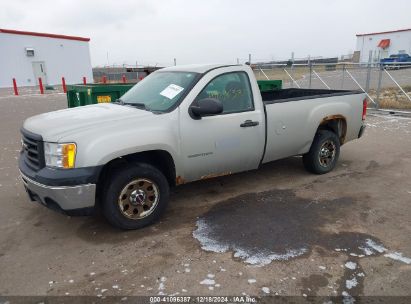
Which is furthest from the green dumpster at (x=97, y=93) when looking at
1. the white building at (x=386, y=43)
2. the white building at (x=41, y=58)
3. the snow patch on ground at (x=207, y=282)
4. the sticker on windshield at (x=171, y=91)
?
the white building at (x=386, y=43)

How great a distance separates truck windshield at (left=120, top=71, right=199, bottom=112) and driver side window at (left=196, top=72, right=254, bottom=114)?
262 millimetres

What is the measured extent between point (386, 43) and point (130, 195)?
5749cm

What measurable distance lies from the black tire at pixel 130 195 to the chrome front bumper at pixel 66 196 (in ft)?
0.67

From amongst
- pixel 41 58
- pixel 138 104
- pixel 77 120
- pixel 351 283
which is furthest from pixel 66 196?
pixel 41 58

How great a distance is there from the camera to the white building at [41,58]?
95.8ft

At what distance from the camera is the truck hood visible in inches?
139

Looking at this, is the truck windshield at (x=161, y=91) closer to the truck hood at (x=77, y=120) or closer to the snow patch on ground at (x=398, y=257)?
the truck hood at (x=77, y=120)

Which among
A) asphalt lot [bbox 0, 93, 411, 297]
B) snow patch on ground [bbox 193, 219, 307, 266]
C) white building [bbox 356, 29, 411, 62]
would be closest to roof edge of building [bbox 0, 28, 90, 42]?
asphalt lot [bbox 0, 93, 411, 297]

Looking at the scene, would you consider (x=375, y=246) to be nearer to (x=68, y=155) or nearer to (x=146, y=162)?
(x=146, y=162)

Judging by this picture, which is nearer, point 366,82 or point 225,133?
point 225,133

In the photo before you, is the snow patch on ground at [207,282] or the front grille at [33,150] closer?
the snow patch on ground at [207,282]

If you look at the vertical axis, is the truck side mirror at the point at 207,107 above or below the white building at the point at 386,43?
below

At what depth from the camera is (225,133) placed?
168 inches

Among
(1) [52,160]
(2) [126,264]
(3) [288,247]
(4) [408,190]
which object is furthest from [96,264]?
(4) [408,190]
